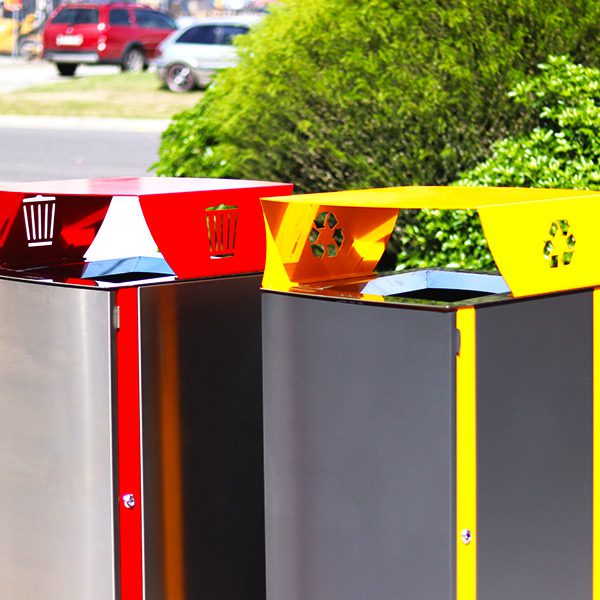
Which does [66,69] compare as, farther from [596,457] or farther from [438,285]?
[596,457]

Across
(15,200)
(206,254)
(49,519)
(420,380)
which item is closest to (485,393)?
(420,380)

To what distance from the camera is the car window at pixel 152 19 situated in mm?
30000

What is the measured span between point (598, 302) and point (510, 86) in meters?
3.31

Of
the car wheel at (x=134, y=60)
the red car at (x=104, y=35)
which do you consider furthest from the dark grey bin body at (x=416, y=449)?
the car wheel at (x=134, y=60)

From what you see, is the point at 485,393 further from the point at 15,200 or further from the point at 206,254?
the point at 15,200

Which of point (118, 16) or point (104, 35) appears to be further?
point (118, 16)

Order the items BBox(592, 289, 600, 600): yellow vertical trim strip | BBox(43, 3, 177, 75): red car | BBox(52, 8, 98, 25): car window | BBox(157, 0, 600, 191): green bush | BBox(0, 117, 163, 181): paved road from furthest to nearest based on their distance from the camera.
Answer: BBox(52, 8, 98, 25): car window, BBox(43, 3, 177, 75): red car, BBox(0, 117, 163, 181): paved road, BBox(157, 0, 600, 191): green bush, BBox(592, 289, 600, 600): yellow vertical trim strip

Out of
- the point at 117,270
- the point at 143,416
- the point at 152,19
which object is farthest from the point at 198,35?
the point at 143,416

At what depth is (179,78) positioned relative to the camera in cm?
2417

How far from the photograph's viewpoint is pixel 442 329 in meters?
2.61

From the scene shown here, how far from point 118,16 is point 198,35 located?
6323 millimetres

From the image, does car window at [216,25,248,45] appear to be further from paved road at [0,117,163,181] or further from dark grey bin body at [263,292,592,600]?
dark grey bin body at [263,292,592,600]

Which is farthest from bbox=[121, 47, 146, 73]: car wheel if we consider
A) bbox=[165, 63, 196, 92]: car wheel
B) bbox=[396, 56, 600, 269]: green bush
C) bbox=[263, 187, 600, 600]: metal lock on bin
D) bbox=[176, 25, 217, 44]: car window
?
bbox=[263, 187, 600, 600]: metal lock on bin

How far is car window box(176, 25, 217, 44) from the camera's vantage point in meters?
23.9
